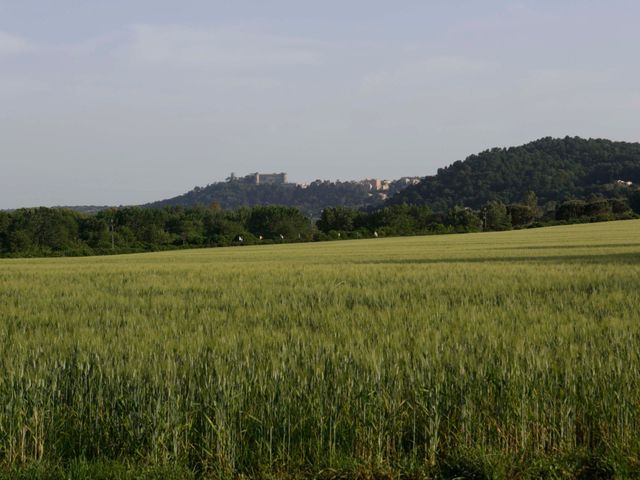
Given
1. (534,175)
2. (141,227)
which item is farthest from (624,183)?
(141,227)

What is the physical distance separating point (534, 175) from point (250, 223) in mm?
82684

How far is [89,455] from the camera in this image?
4.93 meters

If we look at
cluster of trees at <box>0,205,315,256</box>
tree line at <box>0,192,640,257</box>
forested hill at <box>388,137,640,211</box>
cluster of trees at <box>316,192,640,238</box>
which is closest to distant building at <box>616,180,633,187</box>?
forested hill at <box>388,137,640,211</box>

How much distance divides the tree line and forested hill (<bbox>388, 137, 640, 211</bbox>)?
3726cm

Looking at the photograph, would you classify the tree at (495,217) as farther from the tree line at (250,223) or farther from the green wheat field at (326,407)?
the green wheat field at (326,407)

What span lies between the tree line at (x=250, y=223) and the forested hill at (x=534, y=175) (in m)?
37.3

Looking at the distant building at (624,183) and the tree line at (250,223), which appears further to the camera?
the distant building at (624,183)

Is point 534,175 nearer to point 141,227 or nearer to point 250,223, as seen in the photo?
point 250,223

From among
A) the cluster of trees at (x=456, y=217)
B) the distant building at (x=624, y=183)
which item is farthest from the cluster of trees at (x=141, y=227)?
the distant building at (x=624, y=183)

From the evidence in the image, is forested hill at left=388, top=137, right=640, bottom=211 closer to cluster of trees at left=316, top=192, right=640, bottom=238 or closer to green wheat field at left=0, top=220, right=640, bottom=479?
cluster of trees at left=316, top=192, right=640, bottom=238

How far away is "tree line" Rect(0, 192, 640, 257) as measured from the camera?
300ft

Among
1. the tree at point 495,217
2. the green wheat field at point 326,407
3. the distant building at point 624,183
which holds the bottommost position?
the green wheat field at point 326,407

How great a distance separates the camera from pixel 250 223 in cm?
11731

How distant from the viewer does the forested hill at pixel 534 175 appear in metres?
158
